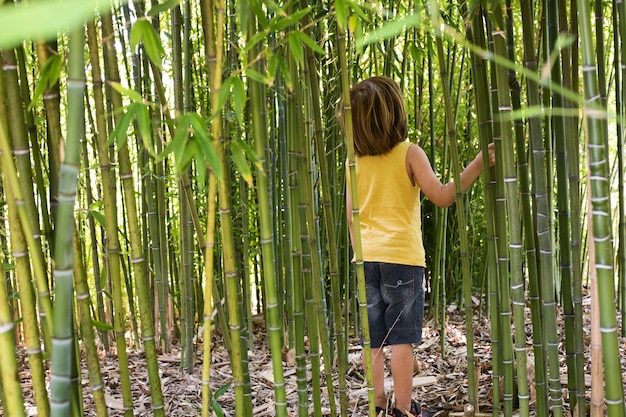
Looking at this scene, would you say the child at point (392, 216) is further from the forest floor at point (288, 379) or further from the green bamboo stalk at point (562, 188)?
the green bamboo stalk at point (562, 188)

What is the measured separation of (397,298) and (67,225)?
1.40 metres

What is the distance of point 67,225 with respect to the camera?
2.27 ft

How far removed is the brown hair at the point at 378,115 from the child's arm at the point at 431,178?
0.23ft

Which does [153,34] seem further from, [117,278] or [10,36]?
[10,36]

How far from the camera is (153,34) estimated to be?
30.2 inches

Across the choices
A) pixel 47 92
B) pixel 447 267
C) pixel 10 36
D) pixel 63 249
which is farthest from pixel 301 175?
pixel 447 267

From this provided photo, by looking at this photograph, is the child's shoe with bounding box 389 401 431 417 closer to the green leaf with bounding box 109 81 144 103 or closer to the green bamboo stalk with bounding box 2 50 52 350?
the green bamboo stalk with bounding box 2 50 52 350

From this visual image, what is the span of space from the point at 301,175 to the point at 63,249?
2.14ft

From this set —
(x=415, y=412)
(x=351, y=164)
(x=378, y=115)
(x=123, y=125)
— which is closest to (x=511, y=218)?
(x=351, y=164)

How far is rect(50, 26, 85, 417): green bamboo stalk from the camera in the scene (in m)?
0.68

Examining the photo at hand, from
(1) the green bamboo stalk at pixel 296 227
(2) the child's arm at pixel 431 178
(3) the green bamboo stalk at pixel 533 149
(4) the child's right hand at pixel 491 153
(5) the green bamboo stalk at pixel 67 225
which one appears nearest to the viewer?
(5) the green bamboo stalk at pixel 67 225

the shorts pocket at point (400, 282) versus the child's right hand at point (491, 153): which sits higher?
the child's right hand at point (491, 153)

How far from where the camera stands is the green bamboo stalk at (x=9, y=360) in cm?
76

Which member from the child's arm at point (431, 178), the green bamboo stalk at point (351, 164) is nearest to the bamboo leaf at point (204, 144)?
the green bamboo stalk at point (351, 164)
